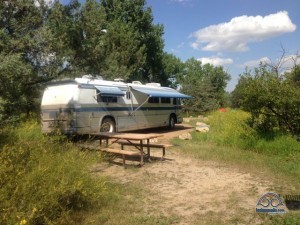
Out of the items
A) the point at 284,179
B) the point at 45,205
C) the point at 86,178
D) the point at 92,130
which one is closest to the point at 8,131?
the point at 86,178

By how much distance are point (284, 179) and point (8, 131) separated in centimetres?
630

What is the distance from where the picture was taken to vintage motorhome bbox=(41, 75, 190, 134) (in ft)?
37.4

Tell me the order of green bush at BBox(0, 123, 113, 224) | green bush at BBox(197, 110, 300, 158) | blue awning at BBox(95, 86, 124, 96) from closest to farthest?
green bush at BBox(0, 123, 113, 224), green bush at BBox(197, 110, 300, 158), blue awning at BBox(95, 86, 124, 96)

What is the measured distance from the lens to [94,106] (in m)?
12.1

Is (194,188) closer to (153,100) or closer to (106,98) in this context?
(106,98)

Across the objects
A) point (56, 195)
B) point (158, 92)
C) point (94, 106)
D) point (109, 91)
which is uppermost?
point (158, 92)

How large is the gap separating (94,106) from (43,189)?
26.7ft

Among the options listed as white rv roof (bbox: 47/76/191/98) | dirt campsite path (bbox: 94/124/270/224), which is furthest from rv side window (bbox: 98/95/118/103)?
dirt campsite path (bbox: 94/124/270/224)

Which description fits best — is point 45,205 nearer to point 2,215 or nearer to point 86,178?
point 2,215

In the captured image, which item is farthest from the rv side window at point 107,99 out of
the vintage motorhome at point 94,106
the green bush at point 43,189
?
the green bush at point 43,189

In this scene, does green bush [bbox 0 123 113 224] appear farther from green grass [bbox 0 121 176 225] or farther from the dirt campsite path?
the dirt campsite path

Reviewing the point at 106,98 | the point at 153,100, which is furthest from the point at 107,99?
the point at 153,100

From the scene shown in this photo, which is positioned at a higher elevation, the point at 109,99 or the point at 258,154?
the point at 109,99

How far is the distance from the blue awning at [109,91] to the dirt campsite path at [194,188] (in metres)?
4.63
